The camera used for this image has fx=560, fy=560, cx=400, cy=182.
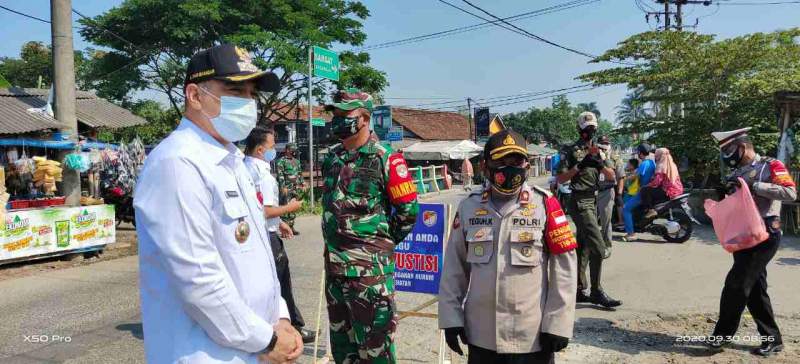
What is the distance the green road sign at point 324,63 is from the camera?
567 inches

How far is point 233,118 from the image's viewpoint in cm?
192

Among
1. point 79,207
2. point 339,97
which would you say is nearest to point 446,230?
point 339,97

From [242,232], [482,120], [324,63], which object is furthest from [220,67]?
[482,120]

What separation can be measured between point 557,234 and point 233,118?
5.50 ft

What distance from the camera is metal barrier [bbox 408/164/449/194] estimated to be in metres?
25.0

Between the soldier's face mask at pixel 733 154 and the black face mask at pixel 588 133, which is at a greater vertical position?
the black face mask at pixel 588 133

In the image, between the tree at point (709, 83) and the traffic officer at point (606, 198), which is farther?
the tree at point (709, 83)

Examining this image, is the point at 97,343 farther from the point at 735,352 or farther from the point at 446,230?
→ the point at 735,352

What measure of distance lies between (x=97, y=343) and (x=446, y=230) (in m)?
3.36

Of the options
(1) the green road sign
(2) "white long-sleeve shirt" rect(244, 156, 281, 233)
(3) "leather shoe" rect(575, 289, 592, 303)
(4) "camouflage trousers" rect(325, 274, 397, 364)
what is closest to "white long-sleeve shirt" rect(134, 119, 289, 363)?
(4) "camouflage trousers" rect(325, 274, 397, 364)

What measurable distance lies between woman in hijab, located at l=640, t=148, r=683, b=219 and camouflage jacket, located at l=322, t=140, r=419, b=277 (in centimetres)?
872

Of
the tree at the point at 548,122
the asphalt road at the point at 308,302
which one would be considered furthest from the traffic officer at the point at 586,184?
the tree at the point at 548,122

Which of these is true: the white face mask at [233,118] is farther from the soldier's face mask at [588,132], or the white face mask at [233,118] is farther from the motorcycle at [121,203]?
the motorcycle at [121,203]

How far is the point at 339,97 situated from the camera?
11.2ft
